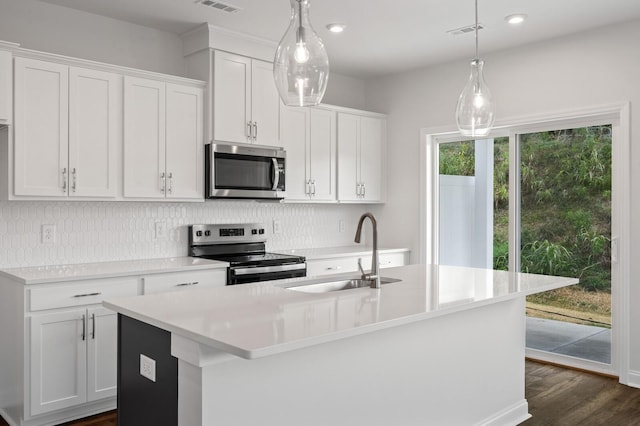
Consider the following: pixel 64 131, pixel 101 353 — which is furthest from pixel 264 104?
pixel 101 353

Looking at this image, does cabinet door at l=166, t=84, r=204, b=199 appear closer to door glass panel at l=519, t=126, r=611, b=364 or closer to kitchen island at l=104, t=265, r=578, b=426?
kitchen island at l=104, t=265, r=578, b=426

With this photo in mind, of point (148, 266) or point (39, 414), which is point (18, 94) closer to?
point (148, 266)

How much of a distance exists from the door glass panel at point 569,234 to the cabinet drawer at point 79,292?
332cm

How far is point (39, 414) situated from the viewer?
3197mm

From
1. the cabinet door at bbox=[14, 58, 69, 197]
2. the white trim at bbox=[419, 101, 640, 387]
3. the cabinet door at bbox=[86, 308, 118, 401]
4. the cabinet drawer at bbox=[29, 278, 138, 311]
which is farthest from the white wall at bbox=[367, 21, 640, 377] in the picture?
the cabinet door at bbox=[14, 58, 69, 197]

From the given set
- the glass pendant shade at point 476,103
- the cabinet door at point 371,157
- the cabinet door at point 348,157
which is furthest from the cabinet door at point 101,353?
the cabinet door at point 371,157

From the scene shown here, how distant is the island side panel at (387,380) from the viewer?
6.56 feet

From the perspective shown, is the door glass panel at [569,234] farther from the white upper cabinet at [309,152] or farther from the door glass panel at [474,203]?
→ the white upper cabinet at [309,152]

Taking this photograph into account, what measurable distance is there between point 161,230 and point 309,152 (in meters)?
1.54

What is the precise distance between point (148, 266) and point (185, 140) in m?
1.02

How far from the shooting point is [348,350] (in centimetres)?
237

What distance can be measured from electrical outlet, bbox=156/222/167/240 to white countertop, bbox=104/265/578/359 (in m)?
1.81

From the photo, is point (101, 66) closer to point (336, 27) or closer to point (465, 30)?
point (336, 27)

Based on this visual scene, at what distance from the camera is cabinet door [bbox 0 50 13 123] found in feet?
10.7
